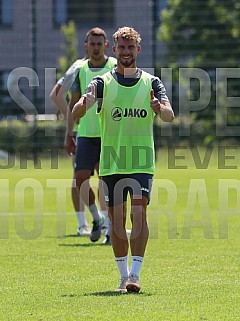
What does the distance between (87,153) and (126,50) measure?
135 inches

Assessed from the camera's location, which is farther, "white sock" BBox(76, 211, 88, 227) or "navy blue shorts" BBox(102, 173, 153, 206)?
"white sock" BBox(76, 211, 88, 227)

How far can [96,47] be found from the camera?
1069 centimetres

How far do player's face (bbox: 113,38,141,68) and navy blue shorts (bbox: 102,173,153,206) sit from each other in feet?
2.70

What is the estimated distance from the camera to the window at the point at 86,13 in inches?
1194

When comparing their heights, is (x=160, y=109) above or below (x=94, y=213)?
above

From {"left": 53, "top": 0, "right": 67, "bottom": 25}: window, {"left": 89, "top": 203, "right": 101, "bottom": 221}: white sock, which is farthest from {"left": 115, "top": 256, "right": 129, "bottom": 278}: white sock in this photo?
{"left": 53, "top": 0, "right": 67, "bottom": 25}: window

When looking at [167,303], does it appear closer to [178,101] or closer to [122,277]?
[122,277]

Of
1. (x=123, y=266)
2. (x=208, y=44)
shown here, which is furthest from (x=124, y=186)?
(x=208, y=44)

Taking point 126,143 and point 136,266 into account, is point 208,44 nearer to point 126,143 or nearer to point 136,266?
point 126,143

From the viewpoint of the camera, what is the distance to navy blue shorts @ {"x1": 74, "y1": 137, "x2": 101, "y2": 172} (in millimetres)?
10750

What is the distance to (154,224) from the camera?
1210 centimetres

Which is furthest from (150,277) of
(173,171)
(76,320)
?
(173,171)

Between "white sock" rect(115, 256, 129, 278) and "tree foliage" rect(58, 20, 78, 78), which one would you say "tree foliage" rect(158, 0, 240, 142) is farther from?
"white sock" rect(115, 256, 129, 278)

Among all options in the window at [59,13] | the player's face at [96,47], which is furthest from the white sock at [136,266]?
the window at [59,13]
